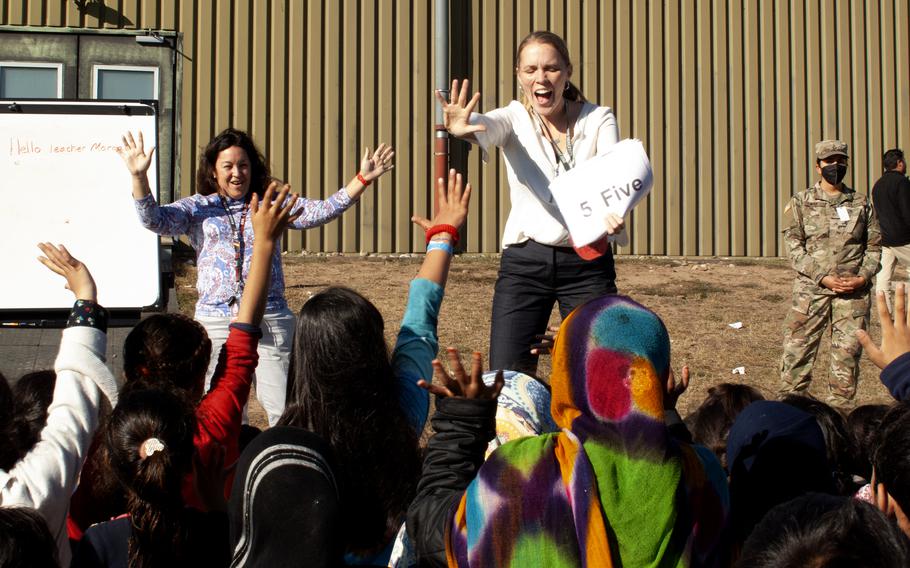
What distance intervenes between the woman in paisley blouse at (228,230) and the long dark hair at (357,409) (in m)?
2.12

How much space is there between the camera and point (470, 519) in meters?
2.06

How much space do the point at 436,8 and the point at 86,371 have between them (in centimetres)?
1106

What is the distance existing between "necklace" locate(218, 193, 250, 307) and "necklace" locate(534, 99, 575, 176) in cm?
153

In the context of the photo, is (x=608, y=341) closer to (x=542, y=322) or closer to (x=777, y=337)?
(x=542, y=322)

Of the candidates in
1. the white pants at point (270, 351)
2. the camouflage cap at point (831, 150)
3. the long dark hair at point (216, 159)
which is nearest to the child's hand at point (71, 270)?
the white pants at point (270, 351)

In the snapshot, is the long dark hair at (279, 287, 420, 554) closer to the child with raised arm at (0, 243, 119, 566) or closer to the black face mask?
the child with raised arm at (0, 243, 119, 566)

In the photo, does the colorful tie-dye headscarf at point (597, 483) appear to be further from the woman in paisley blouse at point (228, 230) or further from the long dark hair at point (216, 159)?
the long dark hair at point (216, 159)

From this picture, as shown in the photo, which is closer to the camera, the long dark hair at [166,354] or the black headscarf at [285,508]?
the black headscarf at [285,508]

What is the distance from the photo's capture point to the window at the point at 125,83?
12586mm

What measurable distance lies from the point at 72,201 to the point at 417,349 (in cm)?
463

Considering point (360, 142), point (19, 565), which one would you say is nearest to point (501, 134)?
point (19, 565)

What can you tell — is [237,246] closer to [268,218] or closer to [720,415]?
[268,218]

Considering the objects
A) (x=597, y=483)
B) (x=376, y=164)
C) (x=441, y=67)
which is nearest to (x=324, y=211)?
(x=376, y=164)

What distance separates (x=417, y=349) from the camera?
9.29ft
